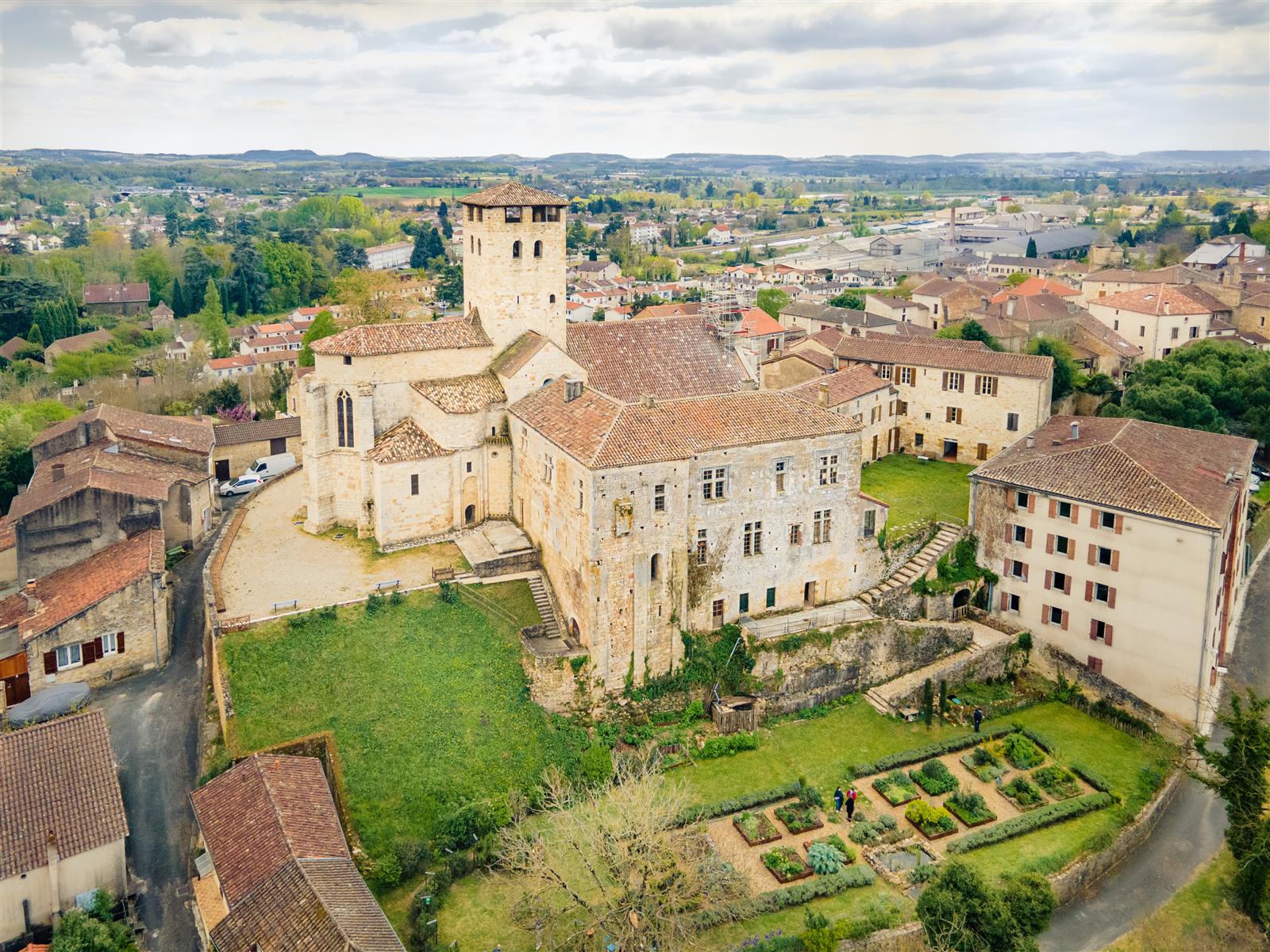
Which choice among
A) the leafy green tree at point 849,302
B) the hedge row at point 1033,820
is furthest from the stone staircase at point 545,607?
the leafy green tree at point 849,302

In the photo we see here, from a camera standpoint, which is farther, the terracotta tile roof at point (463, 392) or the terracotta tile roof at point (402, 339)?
the terracotta tile roof at point (402, 339)

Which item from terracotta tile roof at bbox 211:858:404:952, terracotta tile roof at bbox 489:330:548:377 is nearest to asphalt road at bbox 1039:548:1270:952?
terracotta tile roof at bbox 211:858:404:952

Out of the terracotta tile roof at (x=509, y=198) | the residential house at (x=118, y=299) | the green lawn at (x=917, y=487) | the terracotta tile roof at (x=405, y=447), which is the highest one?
the terracotta tile roof at (x=509, y=198)

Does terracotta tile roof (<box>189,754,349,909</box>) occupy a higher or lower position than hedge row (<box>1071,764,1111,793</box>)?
higher

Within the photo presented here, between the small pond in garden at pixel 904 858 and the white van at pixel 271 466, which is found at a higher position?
the white van at pixel 271 466

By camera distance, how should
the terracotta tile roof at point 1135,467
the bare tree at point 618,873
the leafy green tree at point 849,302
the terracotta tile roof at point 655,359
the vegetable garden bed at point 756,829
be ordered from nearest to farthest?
the bare tree at point 618,873 < the vegetable garden bed at point 756,829 < the terracotta tile roof at point 1135,467 < the terracotta tile roof at point 655,359 < the leafy green tree at point 849,302

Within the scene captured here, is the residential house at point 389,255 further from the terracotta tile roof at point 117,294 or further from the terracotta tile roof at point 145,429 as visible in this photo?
the terracotta tile roof at point 145,429

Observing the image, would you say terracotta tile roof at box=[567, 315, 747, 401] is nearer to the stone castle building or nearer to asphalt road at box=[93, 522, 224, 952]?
the stone castle building

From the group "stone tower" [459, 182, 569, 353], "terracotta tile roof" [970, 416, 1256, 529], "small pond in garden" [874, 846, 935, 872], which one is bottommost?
"small pond in garden" [874, 846, 935, 872]
